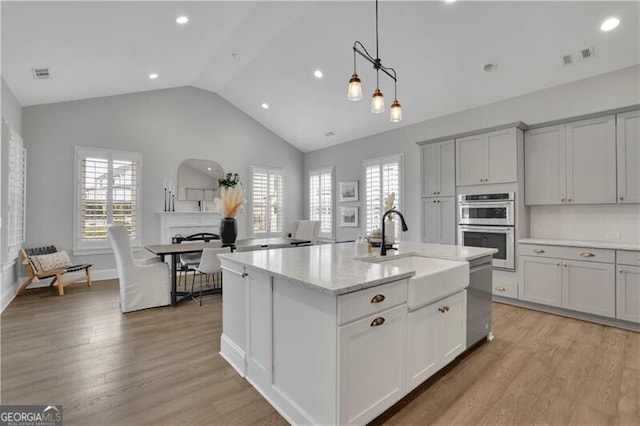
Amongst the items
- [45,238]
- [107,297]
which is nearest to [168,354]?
[107,297]

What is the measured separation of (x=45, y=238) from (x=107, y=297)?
1.77m

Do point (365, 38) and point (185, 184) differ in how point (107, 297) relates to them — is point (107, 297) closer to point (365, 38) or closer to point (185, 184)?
point (185, 184)

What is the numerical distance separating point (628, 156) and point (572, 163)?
0.49m

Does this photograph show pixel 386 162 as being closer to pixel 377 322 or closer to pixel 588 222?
pixel 588 222

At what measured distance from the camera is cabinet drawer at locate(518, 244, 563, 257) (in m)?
3.63

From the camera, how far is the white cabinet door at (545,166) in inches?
152

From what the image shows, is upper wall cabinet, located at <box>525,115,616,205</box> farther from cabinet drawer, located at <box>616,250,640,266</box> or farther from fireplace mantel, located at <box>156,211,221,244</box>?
fireplace mantel, located at <box>156,211,221,244</box>

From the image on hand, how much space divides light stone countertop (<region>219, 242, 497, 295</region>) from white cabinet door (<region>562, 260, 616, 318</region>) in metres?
1.47

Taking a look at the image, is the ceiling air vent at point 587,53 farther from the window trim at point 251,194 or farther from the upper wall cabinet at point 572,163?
the window trim at point 251,194

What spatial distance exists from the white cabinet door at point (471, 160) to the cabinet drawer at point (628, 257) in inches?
63.7

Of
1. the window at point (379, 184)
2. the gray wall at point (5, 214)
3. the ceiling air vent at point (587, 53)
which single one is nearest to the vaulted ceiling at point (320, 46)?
the ceiling air vent at point (587, 53)

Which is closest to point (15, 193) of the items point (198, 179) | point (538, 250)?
point (198, 179)

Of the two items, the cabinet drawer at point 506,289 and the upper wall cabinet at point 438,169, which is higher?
the upper wall cabinet at point 438,169

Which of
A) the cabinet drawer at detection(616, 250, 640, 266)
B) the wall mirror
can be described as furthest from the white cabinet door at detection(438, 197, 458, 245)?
the wall mirror
